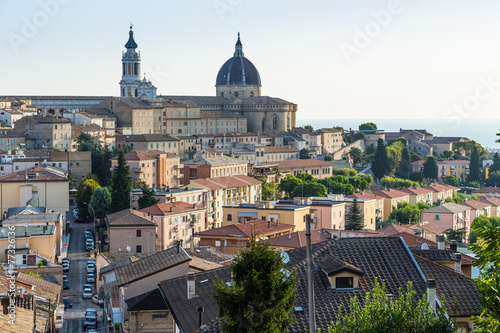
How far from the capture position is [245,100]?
92.1 meters

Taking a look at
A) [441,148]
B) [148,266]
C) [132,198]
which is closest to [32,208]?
[132,198]

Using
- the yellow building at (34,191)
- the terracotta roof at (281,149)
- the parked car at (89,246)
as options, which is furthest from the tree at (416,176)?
the parked car at (89,246)

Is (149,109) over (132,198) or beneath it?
over

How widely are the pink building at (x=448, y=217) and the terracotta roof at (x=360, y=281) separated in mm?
39175

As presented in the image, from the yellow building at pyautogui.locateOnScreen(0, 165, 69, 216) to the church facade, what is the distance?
2853 centimetres

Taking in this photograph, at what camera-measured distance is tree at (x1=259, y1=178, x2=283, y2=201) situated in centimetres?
5522

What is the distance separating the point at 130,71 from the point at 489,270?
95.1 metres

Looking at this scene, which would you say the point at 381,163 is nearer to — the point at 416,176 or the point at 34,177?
the point at 416,176

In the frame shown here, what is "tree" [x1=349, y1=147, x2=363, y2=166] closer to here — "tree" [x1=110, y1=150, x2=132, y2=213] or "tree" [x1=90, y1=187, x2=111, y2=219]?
"tree" [x1=110, y1=150, x2=132, y2=213]

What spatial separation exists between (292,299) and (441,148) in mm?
91782

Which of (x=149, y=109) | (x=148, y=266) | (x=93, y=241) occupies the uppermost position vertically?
(x=149, y=109)

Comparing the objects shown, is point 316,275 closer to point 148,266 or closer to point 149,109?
point 148,266

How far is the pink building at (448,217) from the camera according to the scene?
5059 cm

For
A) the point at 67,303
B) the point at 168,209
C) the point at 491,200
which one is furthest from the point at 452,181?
the point at 67,303
